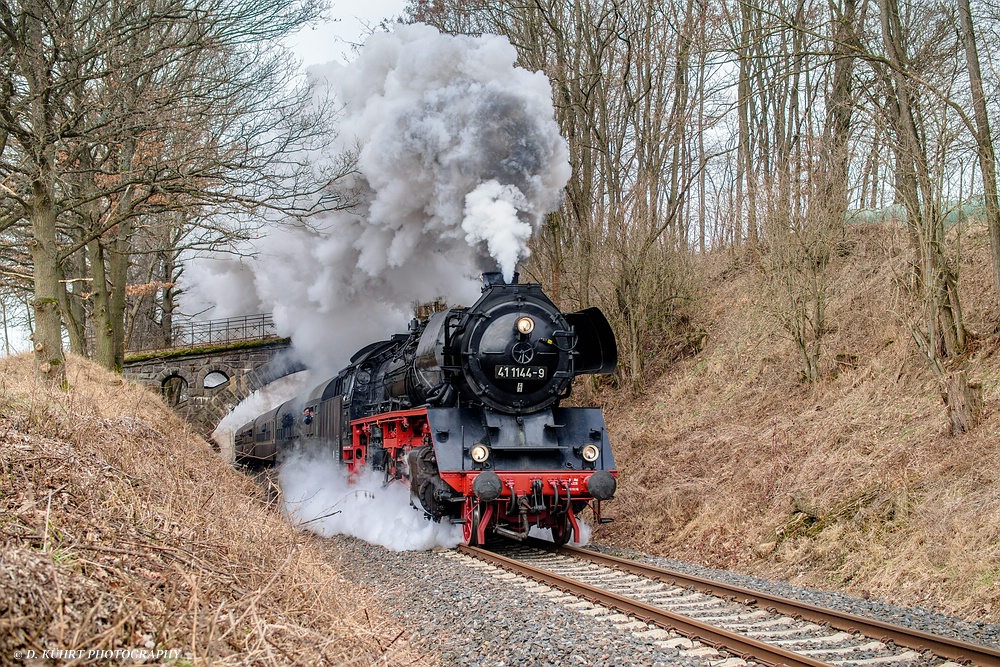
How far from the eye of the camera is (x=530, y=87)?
37.5 ft

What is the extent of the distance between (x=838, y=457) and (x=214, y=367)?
874 inches

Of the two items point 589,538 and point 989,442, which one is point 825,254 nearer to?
point 989,442

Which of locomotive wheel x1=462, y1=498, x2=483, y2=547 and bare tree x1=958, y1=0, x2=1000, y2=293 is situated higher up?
bare tree x1=958, y1=0, x2=1000, y2=293

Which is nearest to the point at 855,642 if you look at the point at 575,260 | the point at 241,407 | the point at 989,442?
the point at 989,442

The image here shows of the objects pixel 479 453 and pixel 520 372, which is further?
pixel 520 372

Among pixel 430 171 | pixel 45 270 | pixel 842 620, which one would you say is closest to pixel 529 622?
pixel 842 620

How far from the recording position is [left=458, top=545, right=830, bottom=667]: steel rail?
486 centimetres

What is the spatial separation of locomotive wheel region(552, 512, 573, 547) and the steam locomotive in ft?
0.04

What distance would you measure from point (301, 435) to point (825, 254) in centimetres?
1076

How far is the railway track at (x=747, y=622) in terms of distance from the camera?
497 cm

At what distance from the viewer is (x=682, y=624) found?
570 cm

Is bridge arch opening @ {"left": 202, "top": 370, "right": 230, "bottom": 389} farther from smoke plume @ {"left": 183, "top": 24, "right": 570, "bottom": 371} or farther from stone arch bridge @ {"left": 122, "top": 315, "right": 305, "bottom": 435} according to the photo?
smoke plume @ {"left": 183, "top": 24, "right": 570, "bottom": 371}

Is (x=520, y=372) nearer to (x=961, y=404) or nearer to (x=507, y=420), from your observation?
(x=507, y=420)

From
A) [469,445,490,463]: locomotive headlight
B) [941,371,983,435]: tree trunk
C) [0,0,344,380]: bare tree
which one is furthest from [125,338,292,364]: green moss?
[941,371,983,435]: tree trunk
